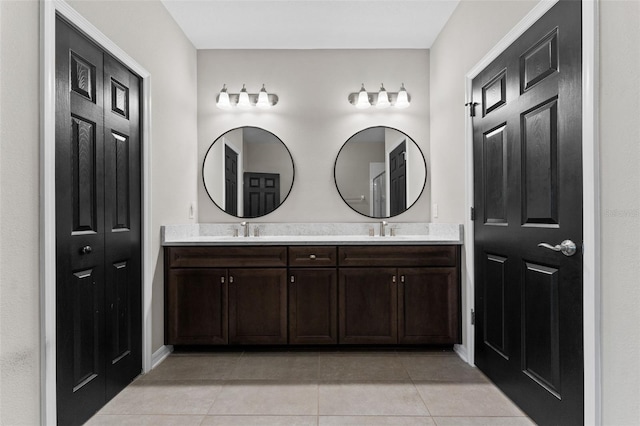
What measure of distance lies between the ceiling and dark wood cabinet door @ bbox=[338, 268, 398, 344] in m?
1.92

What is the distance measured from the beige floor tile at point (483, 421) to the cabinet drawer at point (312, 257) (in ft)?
4.20

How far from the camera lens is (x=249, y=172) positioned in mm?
3605

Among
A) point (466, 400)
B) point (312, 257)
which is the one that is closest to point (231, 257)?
point (312, 257)

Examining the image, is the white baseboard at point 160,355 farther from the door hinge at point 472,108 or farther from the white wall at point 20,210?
the door hinge at point 472,108

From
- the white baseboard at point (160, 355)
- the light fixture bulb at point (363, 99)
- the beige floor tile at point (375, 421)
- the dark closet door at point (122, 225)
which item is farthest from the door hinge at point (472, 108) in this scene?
the white baseboard at point (160, 355)

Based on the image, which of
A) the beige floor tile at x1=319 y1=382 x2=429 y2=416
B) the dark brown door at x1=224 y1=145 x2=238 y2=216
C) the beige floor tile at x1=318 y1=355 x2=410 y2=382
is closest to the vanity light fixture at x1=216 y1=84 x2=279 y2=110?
the dark brown door at x1=224 y1=145 x2=238 y2=216

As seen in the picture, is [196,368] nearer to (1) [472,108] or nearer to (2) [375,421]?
(2) [375,421]

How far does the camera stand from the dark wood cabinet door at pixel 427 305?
2912mm

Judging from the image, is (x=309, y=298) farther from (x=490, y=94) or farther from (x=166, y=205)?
(x=490, y=94)

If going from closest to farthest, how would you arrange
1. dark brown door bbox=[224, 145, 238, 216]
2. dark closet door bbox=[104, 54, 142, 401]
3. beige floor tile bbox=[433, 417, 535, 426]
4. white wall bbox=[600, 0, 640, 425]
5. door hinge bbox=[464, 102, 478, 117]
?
white wall bbox=[600, 0, 640, 425], beige floor tile bbox=[433, 417, 535, 426], dark closet door bbox=[104, 54, 142, 401], door hinge bbox=[464, 102, 478, 117], dark brown door bbox=[224, 145, 238, 216]

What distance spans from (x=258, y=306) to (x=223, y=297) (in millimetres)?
263

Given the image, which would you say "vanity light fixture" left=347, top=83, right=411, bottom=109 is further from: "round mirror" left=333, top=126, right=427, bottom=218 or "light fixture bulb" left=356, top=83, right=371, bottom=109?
"round mirror" left=333, top=126, right=427, bottom=218

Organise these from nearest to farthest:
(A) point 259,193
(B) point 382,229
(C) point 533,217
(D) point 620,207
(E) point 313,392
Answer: (D) point 620,207 → (C) point 533,217 → (E) point 313,392 → (B) point 382,229 → (A) point 259,193

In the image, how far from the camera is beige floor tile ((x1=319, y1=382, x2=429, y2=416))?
2.07 metres
